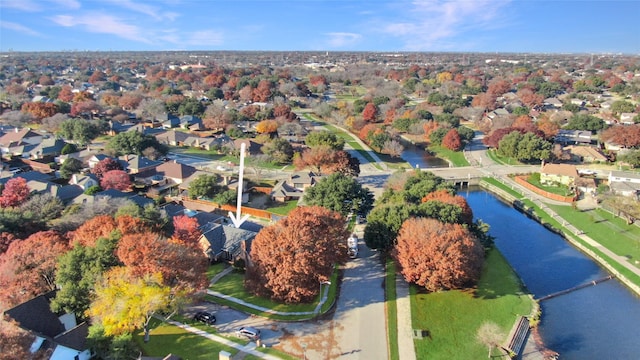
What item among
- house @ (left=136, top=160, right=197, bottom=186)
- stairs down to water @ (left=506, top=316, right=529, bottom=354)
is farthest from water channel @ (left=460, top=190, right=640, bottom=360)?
house @ (left=136, top=160, right=197, bottom=186)

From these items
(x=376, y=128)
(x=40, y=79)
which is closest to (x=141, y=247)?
(x=376, y=128)

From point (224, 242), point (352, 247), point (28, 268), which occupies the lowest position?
point (352, 247)

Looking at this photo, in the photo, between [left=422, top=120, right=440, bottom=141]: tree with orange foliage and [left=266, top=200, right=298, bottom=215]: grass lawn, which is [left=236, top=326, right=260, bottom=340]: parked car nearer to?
[left=266, top=200, right=298, bottom=215]: grass lawn

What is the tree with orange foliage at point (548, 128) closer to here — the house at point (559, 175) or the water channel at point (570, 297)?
the house at point (559, 175)

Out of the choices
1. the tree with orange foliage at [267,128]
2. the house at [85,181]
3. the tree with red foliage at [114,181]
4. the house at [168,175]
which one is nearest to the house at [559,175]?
the tree with orange foliage at [267,128]

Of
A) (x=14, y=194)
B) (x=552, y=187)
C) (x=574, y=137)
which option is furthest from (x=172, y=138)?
(x=574, y=137)

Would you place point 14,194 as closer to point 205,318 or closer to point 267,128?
point 205,318

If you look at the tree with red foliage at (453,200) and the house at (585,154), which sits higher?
the house at (585,154)
